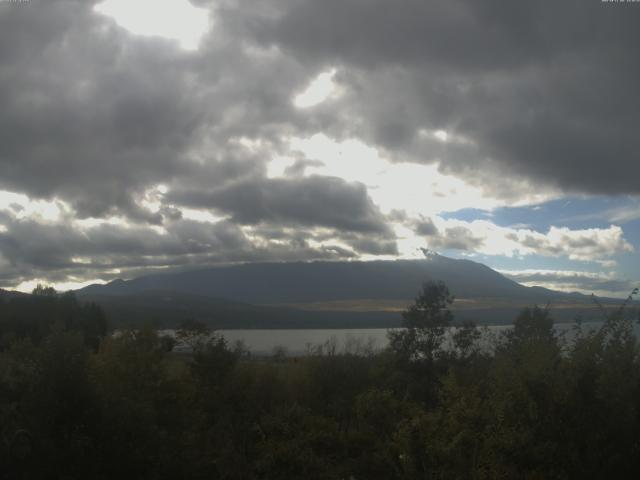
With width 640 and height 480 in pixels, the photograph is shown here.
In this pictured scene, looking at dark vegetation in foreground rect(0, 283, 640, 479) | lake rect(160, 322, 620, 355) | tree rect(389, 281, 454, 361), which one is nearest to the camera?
dark vegetation in foreground rect(0, 283, 640, 479)

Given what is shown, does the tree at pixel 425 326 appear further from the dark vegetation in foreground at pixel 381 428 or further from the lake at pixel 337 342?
the dark vegetation in foreground at pixel 381 428

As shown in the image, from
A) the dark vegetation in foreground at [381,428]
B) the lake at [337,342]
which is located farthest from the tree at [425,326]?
the dark vegetation in foreground at [381,428]

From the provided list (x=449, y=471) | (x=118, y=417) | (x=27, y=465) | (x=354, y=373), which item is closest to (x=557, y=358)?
(x=449, y=471)

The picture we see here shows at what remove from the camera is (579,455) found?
16484 millimetres

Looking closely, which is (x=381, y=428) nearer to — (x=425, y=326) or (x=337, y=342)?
(x=425, y=326)

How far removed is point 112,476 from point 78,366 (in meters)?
3.59

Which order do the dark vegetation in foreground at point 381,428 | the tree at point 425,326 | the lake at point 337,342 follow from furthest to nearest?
the tree at point 425,326
the lake at point 337,342
the dark vegetation in foreground at point 381,428

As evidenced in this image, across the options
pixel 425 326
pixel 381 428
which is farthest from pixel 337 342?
pixel 381 428

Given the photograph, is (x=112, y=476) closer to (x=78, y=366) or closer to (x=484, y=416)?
(x=78, y=366)

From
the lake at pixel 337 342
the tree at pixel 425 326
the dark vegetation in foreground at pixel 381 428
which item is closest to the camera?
the dark vegetation in foreground at pixel 381 428

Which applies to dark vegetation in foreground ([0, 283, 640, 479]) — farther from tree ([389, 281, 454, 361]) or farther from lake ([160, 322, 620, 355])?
tree ([389, 281, 454, 361])

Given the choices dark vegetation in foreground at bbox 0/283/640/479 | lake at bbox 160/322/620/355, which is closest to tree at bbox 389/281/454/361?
lake at bbox 160/322/620/355

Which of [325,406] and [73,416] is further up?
[73,416]

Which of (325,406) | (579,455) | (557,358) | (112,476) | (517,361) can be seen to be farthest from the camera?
(325,406)
